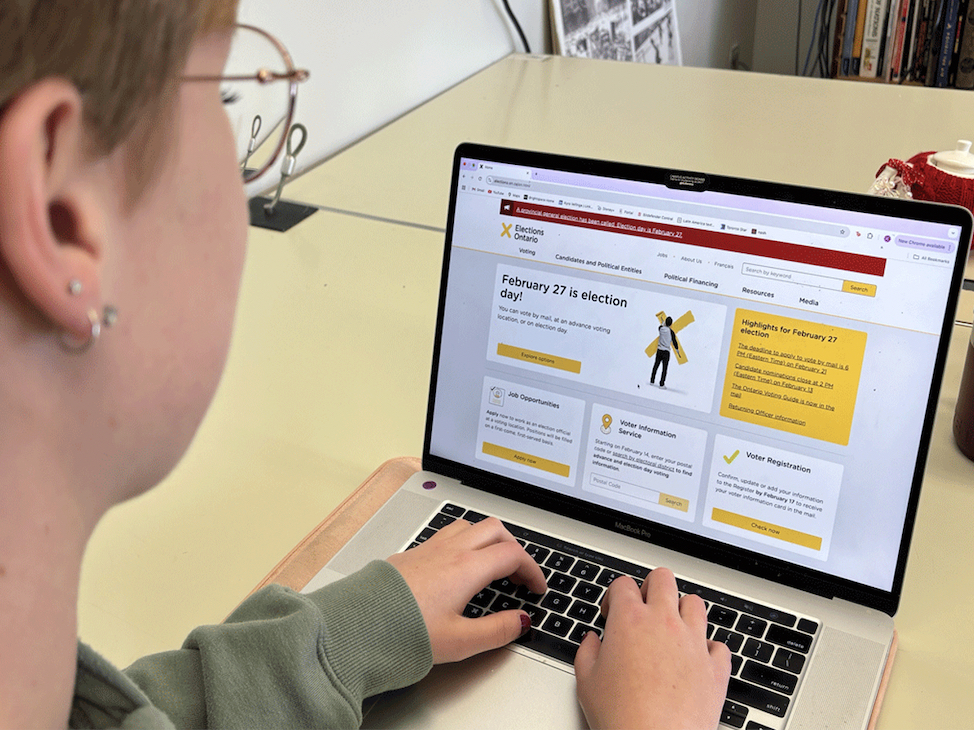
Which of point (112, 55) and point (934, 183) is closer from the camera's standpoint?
point (112, 55)

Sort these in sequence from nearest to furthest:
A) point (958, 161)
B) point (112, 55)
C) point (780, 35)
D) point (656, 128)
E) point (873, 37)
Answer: point (112, 55)
point (958, 161)
point (656, 128)
point (873, 37)
point (780, 35)

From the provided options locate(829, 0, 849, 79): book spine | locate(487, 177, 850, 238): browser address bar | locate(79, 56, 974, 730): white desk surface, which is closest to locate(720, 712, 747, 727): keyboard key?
locate(79, 56, 974, 730): white desk surface

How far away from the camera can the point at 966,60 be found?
104 inches

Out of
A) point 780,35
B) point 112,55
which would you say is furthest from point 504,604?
point 780,35

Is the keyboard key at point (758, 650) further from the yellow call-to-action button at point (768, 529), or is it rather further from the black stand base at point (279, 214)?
the black stand base at point (279, 214)

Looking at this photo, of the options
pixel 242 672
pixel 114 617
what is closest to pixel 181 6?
pixel 242 672

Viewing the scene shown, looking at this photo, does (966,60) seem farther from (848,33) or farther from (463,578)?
(463,578)

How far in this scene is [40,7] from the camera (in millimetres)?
278

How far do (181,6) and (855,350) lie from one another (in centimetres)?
48

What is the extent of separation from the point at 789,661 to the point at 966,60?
266cm

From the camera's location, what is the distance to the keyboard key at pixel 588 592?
0.64 meters

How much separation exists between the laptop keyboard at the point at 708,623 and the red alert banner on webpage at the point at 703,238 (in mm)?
247

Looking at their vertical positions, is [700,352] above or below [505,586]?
above

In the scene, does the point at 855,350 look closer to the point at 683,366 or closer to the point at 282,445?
the point at 683,366
